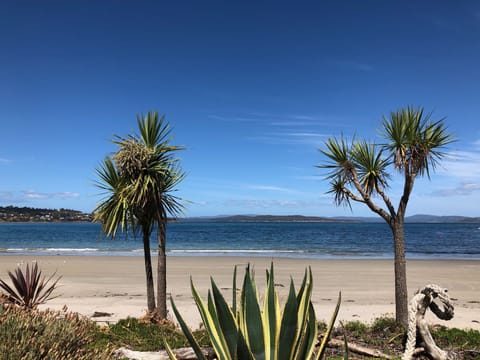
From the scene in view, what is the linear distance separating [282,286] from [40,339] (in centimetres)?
871

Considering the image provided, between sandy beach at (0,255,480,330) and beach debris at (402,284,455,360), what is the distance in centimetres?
61

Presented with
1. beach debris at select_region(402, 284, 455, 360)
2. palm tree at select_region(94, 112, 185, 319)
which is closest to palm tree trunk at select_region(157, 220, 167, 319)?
palm tree at select_region(94, 112, 185, 319)

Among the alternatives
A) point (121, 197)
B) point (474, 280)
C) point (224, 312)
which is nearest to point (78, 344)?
point (224, 312)

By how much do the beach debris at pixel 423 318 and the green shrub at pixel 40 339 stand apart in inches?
181

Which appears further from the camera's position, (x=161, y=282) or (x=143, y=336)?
(x=161, y=282)

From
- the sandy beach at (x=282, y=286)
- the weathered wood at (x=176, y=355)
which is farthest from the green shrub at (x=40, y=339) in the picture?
the sandy beach at (x=282, y=286)

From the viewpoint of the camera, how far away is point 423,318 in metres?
6.46

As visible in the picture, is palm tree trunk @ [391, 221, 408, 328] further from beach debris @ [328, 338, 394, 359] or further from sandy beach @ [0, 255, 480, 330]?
beach debris @ [328, 338, 394, 359]

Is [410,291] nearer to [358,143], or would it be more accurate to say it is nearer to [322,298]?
[322,298]

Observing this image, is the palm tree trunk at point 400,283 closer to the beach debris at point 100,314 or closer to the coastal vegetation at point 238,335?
the coastal vegetation at point 238,335

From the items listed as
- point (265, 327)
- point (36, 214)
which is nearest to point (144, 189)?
point (265, 327)

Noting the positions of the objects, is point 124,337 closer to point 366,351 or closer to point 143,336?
point 143,336

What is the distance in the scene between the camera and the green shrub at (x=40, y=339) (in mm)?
3168

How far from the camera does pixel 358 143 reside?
8.62 m
